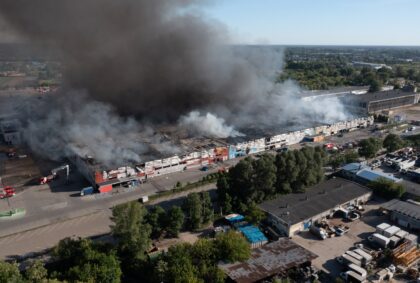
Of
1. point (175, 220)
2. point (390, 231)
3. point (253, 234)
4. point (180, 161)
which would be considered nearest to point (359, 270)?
point (390, 231)

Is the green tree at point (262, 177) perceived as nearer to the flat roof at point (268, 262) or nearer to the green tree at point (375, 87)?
the flat roof at point (268, 262)

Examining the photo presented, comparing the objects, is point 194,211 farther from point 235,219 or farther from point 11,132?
point 11,132

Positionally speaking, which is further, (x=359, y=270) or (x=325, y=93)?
(x=325, y=93)

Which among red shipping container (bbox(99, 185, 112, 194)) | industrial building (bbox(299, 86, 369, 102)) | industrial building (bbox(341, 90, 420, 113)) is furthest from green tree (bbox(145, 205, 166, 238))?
industrial building (bbox(341, 90, 420, 113))

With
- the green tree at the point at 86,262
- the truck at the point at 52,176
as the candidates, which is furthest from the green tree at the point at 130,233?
the truck at the point at 52,176

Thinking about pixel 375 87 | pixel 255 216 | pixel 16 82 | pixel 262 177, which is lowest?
pixel 255 216

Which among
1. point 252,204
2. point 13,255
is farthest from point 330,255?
point 13,255
